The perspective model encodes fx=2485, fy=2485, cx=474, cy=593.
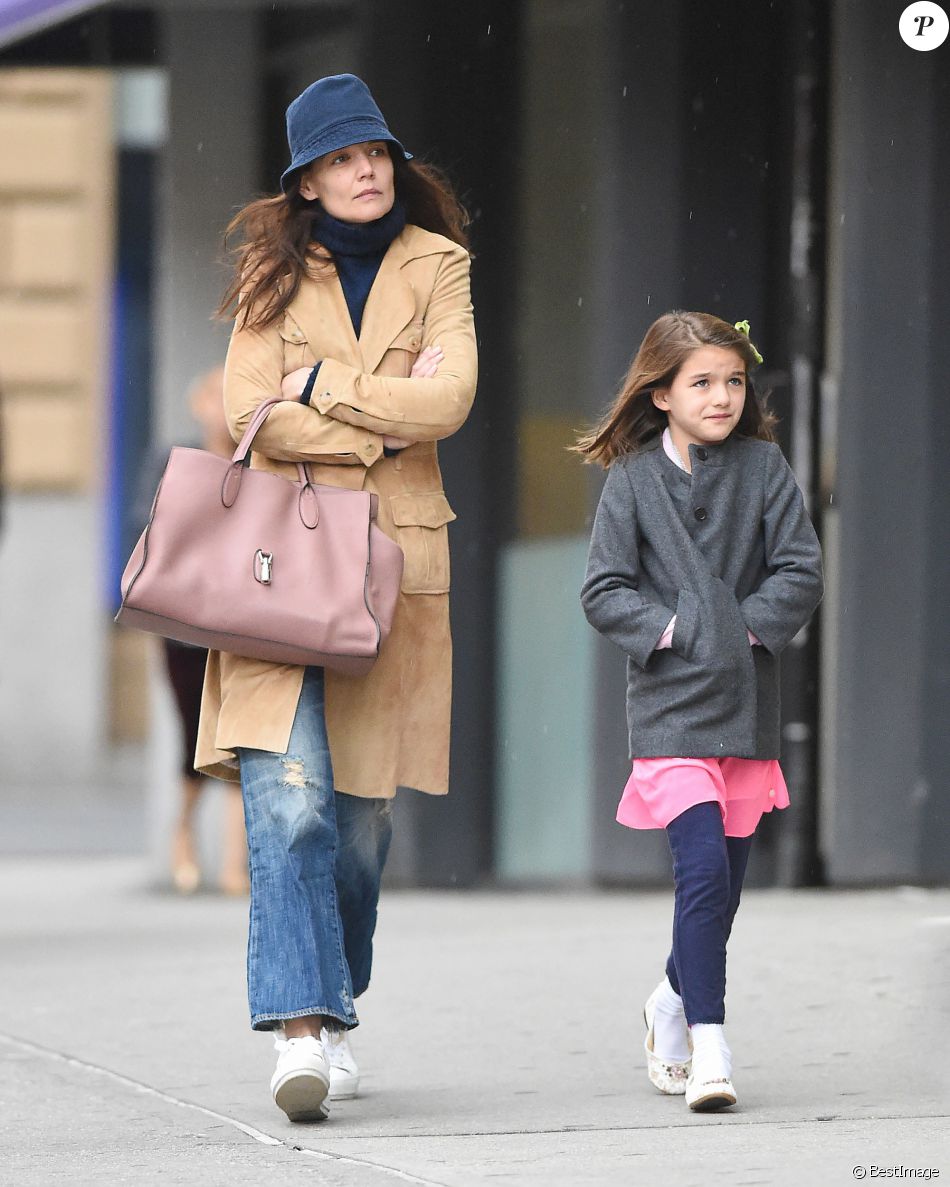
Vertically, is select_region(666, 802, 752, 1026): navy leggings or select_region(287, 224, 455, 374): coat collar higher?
select_region(287, 224, 455, 374): coat collar

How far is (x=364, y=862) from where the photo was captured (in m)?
4.86

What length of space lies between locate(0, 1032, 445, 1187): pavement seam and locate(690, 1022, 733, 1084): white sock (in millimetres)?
704

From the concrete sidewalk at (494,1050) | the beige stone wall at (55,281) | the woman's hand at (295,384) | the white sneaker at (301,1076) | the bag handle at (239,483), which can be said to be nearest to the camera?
the concrete sidewalk at (494,1050)

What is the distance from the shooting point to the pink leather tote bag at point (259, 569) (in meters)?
4.51

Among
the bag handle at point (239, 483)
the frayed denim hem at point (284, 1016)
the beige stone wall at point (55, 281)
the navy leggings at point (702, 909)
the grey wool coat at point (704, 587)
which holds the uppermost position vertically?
the beige stone wall at point (55, 281)

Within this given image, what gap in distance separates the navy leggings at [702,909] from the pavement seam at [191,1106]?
0.74 m

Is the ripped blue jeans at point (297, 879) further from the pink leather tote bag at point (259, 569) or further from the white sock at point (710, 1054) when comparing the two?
the white sock at point (710, 1054)

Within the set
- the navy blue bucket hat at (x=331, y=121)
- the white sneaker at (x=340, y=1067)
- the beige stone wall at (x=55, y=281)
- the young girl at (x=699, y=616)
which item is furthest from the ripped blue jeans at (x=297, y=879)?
the beige stone wall at (x=55, y=281)

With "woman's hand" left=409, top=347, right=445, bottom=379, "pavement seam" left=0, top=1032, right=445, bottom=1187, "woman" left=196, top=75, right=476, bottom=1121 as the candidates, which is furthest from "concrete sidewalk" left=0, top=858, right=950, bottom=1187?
"woman's hand" left=409, top=347, right=445, bottom=379

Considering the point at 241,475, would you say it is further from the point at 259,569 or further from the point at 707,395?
the point at 707,395

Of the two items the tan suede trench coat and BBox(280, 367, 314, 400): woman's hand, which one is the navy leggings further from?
BBox(280, 367, 314, 400): woman's hand

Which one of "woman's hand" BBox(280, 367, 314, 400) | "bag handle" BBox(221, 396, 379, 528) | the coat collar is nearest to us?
"bag handle" BBox(221, 396, 379, 528)

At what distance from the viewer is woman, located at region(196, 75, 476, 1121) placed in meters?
4.59

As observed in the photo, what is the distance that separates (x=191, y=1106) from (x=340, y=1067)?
30 centimetres
